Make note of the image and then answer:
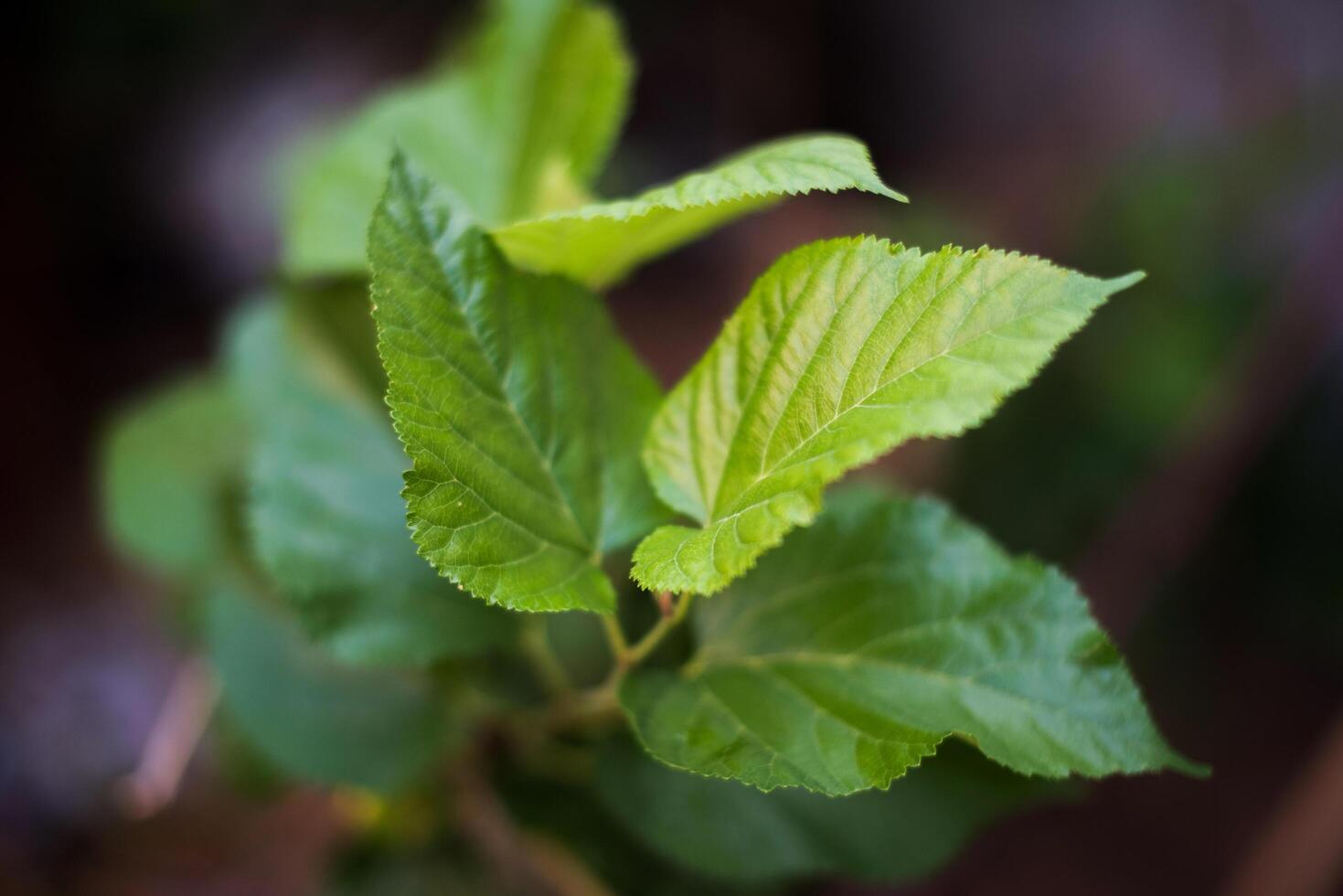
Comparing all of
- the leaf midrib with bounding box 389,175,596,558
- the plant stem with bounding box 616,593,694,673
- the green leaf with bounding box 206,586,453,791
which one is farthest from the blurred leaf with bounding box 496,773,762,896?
the leaf midrib with bounding box 389,175,596,558

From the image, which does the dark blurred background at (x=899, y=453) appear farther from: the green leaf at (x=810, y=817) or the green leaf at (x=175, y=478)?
the green leaf at (x=810, y=817)

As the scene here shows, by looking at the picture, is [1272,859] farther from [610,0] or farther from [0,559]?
[0,559]

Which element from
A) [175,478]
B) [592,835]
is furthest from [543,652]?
[175,478]

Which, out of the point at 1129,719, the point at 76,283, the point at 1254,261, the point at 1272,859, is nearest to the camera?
the point at 1129,719

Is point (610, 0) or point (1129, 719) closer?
point (1129, 719)

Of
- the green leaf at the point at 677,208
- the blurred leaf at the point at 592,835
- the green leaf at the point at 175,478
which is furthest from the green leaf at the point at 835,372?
the green leaf at the point at 175,478

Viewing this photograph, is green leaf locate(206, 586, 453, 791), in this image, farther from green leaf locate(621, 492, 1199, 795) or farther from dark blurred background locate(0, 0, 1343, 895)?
dark blurred background locate(0, 0, 1343, 895)

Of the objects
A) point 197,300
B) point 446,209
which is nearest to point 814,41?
point 197,300
